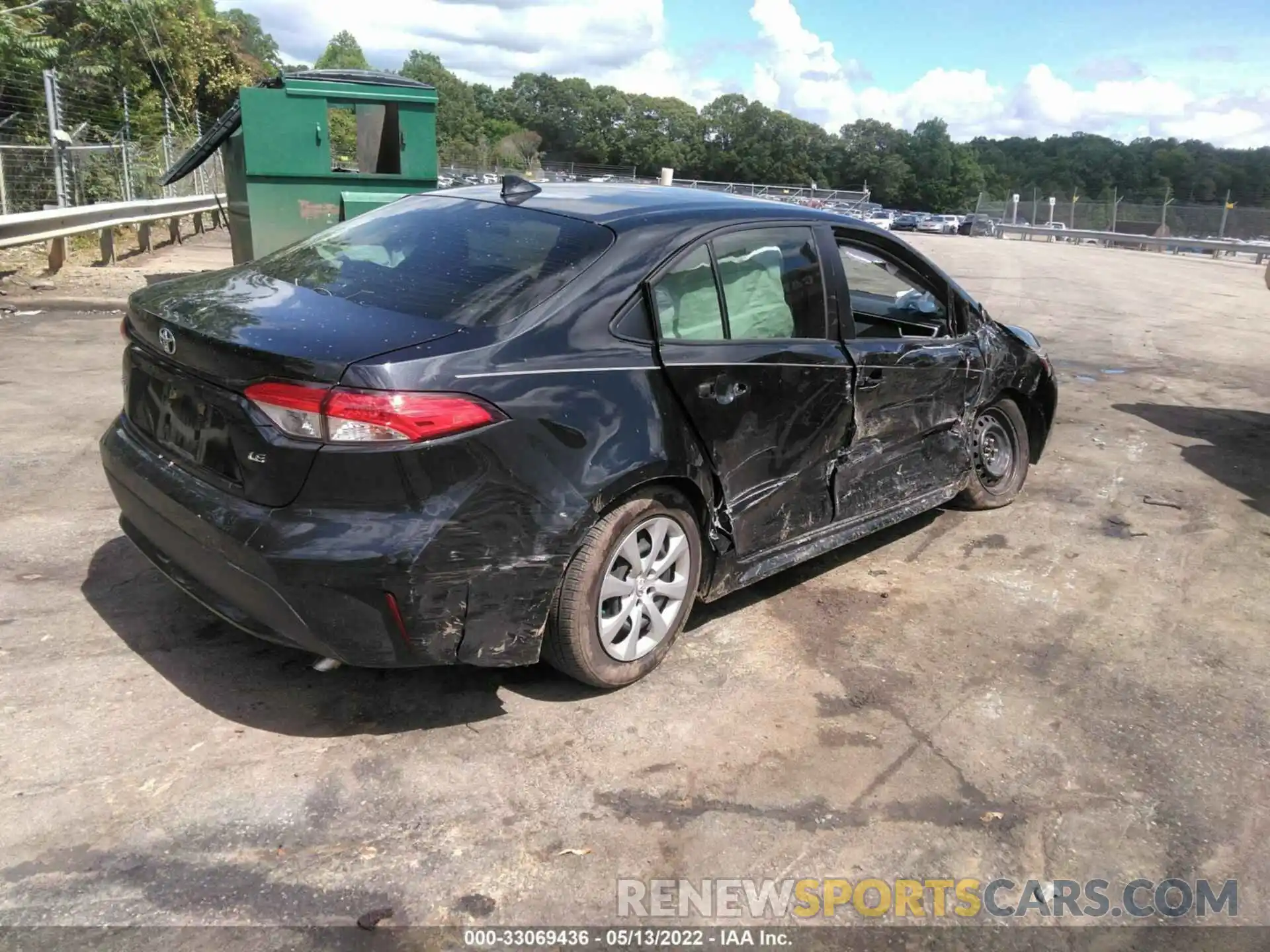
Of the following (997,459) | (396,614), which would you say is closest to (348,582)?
(396,614)

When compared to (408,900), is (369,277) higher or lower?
higher

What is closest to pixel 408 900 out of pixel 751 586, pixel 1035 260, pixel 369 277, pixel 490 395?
pixel 490 395

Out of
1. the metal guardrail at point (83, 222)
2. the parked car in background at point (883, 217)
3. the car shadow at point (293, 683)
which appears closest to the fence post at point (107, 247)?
the metal guardrail at point (83, 222)

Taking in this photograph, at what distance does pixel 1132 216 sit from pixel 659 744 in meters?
48.6

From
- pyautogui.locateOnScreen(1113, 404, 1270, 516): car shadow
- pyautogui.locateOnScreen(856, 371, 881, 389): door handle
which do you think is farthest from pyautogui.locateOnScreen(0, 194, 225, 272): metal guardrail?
pyautogui.locateOnScreen(1113, 404, 1270, 516): car shadow

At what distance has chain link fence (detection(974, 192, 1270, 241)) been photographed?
131 ft

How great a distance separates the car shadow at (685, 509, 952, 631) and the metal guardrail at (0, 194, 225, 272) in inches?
344

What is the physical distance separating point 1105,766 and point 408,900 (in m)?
2.27

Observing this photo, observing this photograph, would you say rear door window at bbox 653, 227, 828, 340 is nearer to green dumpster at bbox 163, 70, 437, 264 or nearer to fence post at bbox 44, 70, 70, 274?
green dumpster at bbox 163, 70, 437, 264

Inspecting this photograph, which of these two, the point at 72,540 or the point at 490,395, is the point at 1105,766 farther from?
the point at 72,540

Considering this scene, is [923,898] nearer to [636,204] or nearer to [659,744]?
[659,744]

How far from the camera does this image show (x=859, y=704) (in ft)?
11.7

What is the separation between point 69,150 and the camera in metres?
13.7

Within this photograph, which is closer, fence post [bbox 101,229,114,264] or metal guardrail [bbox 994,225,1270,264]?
fence post [bbox 101,229,114,264]
